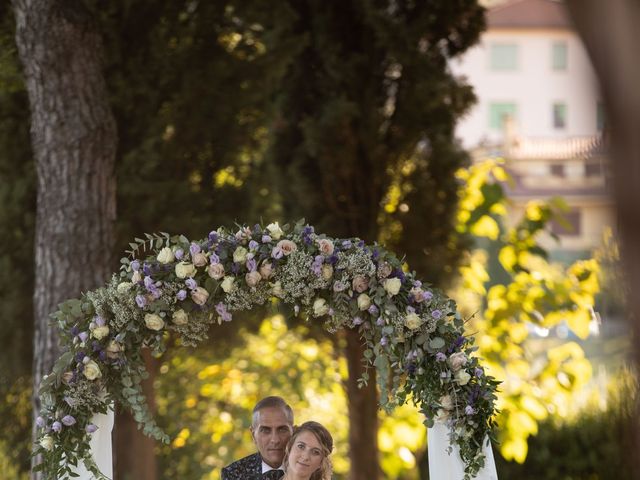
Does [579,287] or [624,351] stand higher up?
[579,287]

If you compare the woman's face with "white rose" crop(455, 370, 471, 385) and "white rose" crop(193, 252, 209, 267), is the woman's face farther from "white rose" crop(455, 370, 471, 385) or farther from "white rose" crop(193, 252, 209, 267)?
"white rose" crop(193, 252, 209, 267)

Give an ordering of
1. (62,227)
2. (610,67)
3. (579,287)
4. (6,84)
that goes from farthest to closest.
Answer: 1. (579,287)
2. (6,84)
3. (62,227)
4. (610,67)

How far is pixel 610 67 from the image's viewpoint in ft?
5.30

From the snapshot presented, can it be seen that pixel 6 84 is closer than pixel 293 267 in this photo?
No

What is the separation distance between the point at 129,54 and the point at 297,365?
9.11 feet

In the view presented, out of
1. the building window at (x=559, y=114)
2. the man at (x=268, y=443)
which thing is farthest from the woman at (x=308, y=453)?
the building window at (x=559, y=114)

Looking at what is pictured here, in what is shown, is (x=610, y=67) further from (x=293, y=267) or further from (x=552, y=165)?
(x=552, y=165)

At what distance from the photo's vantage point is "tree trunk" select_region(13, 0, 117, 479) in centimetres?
479

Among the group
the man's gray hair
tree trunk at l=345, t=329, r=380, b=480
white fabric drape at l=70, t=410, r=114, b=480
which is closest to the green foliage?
tree trunk at l=345, t=329, r=380, b=480

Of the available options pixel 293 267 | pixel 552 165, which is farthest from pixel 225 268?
pixel 552 165

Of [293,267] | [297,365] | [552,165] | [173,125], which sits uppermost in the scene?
[552,165]

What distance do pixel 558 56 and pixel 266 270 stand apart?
3112 cm

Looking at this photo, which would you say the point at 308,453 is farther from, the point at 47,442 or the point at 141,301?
the point at 47,442

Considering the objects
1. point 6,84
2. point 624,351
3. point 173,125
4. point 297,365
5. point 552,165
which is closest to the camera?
point 624,351
